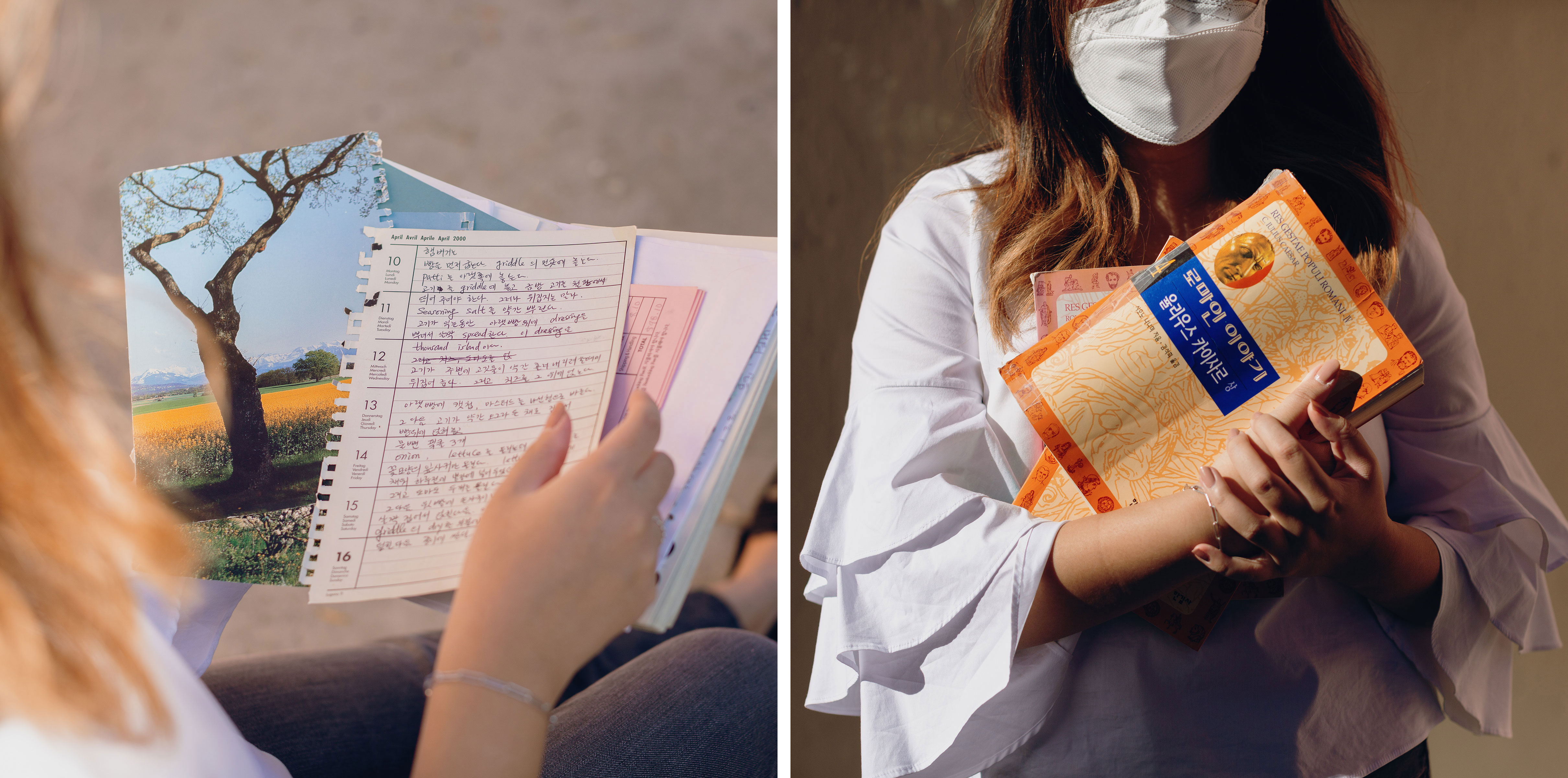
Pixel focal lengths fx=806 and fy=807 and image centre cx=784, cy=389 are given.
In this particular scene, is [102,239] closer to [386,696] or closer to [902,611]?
[386,696]

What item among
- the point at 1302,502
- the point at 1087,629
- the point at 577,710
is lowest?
the point at 577,710

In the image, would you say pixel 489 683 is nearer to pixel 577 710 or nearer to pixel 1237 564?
pixel 577 710

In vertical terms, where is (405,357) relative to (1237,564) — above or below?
above

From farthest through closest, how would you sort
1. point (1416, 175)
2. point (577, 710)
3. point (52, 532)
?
point (1416, 175) < point (577, 710) < point (52, 532)

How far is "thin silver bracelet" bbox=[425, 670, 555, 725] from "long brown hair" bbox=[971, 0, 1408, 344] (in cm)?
37

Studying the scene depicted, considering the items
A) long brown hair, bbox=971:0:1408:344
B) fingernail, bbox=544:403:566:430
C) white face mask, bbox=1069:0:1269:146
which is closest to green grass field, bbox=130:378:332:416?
fingernail, bbox=544:403:566:430

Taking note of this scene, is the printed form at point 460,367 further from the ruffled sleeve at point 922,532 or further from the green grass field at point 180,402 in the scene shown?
the ruffled sleeve at point 922,532

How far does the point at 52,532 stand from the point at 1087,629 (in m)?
0.54

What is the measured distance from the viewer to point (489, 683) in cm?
40

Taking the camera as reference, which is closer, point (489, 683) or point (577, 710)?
point (489, 683)

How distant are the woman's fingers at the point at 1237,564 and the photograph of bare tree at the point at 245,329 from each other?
531 millimetres

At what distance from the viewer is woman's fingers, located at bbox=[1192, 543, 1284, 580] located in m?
0.47

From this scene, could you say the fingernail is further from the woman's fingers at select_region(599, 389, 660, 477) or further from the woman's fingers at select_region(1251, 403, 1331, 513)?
the woman's fingers at select_region(1251, 403, 1331, 513)

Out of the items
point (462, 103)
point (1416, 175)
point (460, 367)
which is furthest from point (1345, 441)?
point (462, 103)
